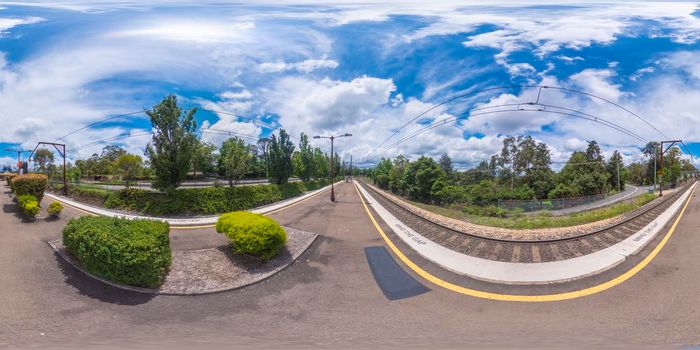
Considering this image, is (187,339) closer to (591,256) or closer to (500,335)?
(500,335)

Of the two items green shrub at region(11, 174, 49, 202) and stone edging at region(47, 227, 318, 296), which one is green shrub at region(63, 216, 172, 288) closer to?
stone edging at region(47, 227, 318, 296)

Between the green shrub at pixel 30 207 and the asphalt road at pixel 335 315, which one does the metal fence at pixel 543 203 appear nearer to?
the asphalt road at pixel 335 315

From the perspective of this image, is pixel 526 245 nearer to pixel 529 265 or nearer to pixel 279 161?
pixel 529 265

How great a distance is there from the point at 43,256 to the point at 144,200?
566cm

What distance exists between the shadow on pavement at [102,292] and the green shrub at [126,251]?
0.16 m

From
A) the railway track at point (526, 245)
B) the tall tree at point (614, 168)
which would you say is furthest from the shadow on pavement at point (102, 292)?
the tall tree at point (614, 168)

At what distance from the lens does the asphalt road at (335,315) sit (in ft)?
12.3

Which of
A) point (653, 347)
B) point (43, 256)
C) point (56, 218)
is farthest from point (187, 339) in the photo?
point (56, 218)

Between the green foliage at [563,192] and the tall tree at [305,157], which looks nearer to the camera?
the green foliage at [563,192]

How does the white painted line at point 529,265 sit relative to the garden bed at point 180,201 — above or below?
below

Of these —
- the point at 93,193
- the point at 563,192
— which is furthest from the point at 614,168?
the point at 93,193

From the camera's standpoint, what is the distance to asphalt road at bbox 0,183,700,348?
12.3 feet

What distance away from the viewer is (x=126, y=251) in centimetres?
523

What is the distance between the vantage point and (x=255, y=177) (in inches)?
1455
